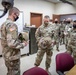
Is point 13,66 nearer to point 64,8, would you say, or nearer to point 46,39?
point 46,39

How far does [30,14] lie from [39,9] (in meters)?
0.84

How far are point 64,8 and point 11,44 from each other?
23.2 feet

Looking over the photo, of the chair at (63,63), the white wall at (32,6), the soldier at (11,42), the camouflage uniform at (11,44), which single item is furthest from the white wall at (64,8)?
the camouflage uniform at (11,44)

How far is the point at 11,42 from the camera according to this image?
1981mm

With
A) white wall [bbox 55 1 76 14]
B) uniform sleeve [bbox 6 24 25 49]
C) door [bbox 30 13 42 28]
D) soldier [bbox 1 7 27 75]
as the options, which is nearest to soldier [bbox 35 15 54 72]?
soldier [bbox 1 7 27 75]

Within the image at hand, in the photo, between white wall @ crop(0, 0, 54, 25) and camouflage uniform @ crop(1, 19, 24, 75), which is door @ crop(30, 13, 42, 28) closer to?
white wall @ crop(0, 0, 54, 25)

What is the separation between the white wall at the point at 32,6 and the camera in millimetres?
5938

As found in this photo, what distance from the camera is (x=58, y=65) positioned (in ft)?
6.86

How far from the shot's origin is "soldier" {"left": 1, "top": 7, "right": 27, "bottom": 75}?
200 centimetres

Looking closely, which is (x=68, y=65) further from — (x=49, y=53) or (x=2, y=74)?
(x=2, y=74)

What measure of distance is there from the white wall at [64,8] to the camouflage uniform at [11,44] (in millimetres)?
6767

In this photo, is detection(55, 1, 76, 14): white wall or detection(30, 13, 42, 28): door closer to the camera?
detection(30, 13, 42, 28): door

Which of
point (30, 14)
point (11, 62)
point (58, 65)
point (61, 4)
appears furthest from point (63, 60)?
point (61, 4)

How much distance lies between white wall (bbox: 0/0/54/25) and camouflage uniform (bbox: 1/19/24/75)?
3.90 m
